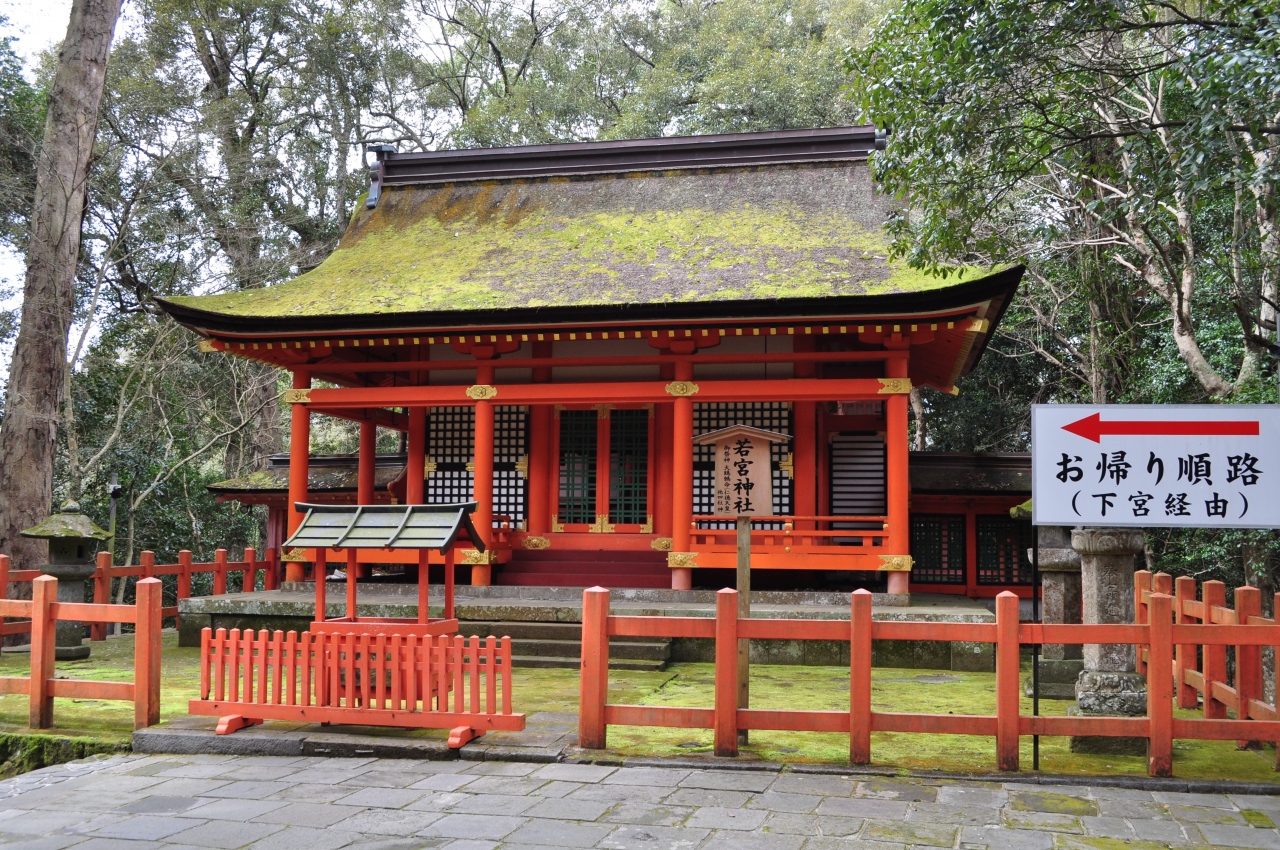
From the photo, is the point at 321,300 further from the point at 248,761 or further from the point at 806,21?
the point at 806,21

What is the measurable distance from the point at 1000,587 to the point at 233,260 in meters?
17.8

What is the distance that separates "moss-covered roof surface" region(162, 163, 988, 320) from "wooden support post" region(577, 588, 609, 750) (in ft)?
18.1

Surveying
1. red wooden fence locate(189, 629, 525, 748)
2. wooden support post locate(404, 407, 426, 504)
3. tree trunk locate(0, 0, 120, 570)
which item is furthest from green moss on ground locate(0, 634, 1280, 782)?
wooden support post locate(404, 407, 426, 504)

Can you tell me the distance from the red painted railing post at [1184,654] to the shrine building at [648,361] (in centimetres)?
348

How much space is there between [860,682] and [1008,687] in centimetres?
86

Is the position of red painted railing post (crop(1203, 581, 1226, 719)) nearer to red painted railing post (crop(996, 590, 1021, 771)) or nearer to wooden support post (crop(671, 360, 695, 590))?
red painted railing post (crop(996, 590, 1021, 771))

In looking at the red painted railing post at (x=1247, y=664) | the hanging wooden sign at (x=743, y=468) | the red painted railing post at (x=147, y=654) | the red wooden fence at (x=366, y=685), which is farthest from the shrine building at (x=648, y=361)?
the red painted railing post at (x=1247, y=664)

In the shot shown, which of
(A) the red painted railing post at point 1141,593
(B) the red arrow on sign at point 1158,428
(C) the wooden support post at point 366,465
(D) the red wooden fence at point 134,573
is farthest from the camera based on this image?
(C) the wooden support post at point 366,465

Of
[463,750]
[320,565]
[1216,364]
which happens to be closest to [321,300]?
[320,565]

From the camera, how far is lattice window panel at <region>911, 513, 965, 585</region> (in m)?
14.5

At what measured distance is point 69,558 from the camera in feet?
36.2

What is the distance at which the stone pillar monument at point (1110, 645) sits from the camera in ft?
21.0

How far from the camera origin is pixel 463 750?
6441 mm

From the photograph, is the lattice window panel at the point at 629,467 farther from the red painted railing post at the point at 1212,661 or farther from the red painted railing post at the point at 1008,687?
the red painted railing post at the point at 1008,687
